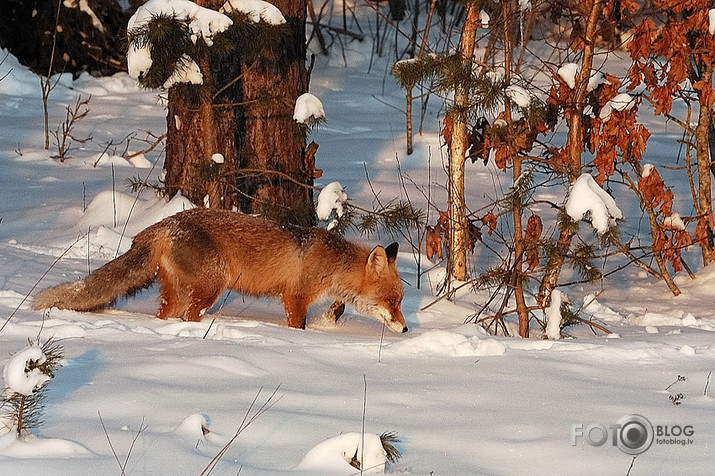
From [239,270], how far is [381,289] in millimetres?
1153

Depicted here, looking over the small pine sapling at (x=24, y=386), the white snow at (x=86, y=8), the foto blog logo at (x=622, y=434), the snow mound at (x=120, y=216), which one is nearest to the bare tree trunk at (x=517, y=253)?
the foto blog logo at (x=622, y=434)

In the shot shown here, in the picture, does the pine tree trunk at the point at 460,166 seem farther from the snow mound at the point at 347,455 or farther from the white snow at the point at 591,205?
the snow mound at the point at 347,455

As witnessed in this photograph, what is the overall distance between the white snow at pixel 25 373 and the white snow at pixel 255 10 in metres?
4.98

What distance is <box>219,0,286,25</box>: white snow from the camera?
7680 millimetres

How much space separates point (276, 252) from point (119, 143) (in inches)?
301

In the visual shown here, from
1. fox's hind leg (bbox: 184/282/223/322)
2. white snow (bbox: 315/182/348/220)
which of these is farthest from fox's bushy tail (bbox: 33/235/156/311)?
white snow (bbox: 315/182/348/220)

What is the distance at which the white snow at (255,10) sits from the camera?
7680 mm

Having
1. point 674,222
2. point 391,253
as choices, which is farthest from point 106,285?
point 674,222

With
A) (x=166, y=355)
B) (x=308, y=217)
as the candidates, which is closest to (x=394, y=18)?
(x=308, y=217)

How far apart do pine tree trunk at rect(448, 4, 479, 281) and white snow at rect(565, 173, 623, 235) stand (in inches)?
48.9

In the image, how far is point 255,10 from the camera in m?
7.75

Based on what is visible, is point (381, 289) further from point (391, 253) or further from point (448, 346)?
point (448, 346)

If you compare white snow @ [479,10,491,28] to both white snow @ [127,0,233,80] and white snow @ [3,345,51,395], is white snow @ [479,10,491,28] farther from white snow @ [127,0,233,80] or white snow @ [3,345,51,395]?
white snow @ [3,345,51,395]

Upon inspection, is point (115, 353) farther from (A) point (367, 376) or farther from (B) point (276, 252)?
(B) point (276, 252)
